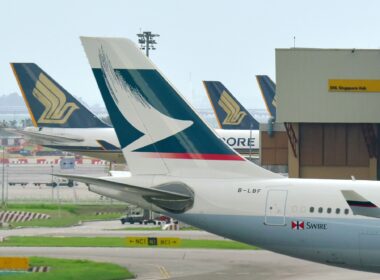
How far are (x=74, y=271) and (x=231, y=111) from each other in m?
64.2

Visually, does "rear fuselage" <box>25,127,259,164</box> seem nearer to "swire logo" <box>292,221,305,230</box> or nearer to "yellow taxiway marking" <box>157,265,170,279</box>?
"yellow taxiway marking" <box>157,265,170,279</box>

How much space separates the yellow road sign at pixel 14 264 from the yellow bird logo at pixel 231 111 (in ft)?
208

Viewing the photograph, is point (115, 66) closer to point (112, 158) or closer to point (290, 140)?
point (290, 140)

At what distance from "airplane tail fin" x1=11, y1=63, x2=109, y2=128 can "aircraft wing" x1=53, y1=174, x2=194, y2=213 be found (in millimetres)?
52140

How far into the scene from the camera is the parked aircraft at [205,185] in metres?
38.8

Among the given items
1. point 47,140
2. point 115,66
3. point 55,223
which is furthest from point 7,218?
point 115,66

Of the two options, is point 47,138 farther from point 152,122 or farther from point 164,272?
point 152,122

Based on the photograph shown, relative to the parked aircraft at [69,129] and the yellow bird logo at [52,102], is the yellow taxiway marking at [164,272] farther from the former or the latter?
the yellow bird logo at [52,102]

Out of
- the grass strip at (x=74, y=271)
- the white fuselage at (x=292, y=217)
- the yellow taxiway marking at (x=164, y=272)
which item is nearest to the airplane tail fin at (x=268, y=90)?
the grass strip at (x=74, y=271)

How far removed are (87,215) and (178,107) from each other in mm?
51995

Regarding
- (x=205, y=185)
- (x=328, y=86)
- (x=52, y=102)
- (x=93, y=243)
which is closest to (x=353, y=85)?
(x=328, y=86)

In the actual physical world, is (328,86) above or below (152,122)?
above

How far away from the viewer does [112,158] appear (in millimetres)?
96125

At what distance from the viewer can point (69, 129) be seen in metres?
95.9
